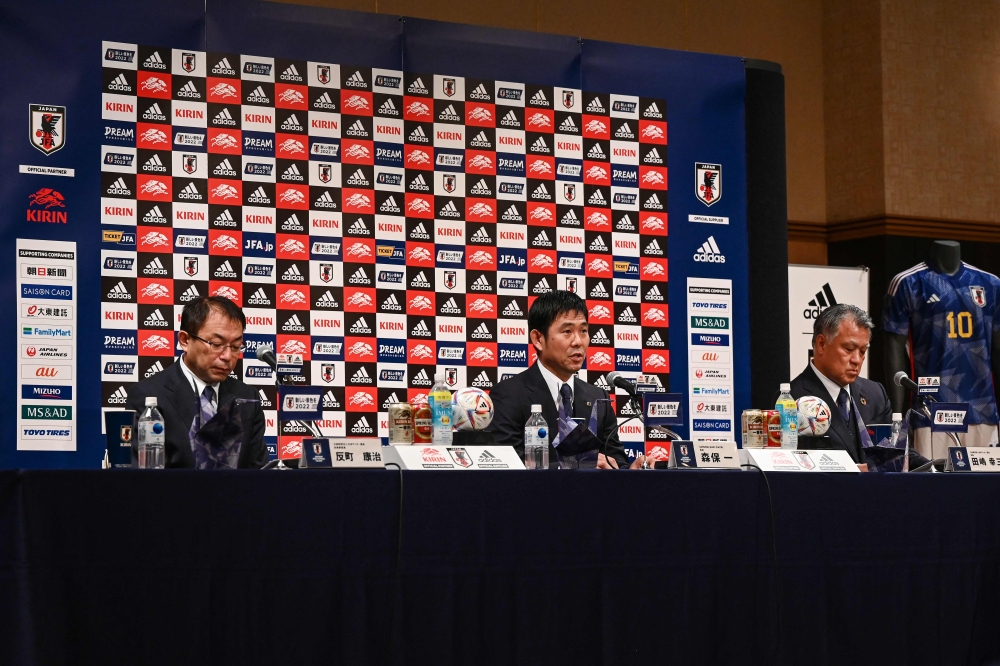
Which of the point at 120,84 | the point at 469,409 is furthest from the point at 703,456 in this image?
the point at 120,84

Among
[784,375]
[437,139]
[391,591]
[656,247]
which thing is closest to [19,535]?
[391,591]

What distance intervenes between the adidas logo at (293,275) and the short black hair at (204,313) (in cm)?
128

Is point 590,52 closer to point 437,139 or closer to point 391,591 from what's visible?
point 437,139

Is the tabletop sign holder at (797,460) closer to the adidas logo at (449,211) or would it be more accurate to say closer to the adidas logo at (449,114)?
the adidas logo at (449,211)

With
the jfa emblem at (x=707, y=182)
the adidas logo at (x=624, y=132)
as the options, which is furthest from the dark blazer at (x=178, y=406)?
the jfa emblem at (x=707, y=182)

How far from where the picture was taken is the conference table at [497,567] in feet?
7.57

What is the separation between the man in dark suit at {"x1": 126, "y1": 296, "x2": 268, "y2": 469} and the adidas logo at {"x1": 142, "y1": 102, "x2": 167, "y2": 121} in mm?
1422

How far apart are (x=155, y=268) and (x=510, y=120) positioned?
1747 mm

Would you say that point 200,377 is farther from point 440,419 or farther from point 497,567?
point 497,567

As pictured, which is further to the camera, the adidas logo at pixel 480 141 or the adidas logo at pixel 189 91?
the adidas logo at pixel 480 141

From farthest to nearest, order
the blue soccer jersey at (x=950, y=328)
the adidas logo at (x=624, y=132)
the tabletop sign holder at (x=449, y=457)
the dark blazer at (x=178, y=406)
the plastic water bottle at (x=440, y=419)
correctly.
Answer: the blue soccer jersey at (x=950, y=328), the adidas logo at (x=624, y=132), the dark blazer at (x=178, y=406), the plastic water bottle at (x=440, y=419), the tabletop sign holder at (x=449, y=457)

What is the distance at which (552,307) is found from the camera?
12.8ft

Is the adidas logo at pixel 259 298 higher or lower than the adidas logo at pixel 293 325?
higher

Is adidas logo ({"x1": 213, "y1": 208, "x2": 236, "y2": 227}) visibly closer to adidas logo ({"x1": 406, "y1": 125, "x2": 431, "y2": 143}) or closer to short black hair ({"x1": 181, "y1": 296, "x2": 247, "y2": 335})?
adidas logo ({"x1": 406, "y1": 125, "x2": 431, "y2": 143})
